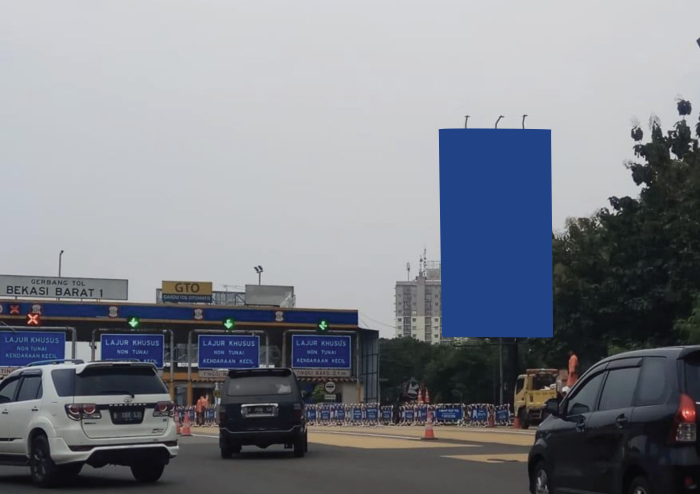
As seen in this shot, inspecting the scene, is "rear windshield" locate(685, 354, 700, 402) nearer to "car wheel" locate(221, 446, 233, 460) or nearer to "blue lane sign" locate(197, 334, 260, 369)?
"car wheel" locate(221, 446, 233, 460)

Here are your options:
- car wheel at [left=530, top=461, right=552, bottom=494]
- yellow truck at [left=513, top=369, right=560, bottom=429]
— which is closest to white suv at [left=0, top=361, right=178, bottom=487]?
car wheel at [left=530, top=461, right=552, bottom=494]

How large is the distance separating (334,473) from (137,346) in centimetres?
3958

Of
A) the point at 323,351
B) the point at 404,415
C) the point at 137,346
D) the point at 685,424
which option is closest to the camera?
the point at 685,424

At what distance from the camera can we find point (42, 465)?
52.6ft

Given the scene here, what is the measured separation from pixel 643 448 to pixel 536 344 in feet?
139

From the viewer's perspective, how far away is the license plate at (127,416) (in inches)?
635

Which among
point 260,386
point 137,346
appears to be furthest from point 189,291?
point 260,386

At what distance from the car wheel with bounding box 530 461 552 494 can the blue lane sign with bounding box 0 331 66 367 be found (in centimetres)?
4466

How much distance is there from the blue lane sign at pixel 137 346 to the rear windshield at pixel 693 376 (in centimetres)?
4764

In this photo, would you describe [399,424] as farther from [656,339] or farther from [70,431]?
[70,431]

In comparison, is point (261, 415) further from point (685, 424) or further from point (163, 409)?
point (685, 424)

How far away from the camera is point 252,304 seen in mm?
82250

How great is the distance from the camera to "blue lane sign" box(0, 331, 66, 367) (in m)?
54.9

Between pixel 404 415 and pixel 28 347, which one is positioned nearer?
pixel 404 415
